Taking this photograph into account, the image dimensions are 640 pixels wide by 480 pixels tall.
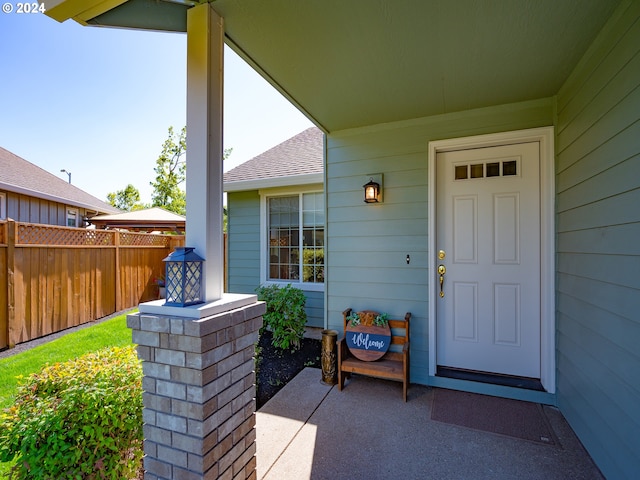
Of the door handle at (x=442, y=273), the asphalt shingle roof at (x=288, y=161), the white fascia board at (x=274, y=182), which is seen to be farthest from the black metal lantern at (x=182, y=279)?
the asphalt shingle roof at (x=288, y=161)

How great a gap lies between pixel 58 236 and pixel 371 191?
4.84 meters

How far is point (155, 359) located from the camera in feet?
4.14

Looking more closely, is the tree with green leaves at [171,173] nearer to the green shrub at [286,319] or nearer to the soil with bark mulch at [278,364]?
the green shrub at [286,319]

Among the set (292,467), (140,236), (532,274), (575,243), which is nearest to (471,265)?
(532,274)

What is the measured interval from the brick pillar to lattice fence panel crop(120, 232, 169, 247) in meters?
5.52

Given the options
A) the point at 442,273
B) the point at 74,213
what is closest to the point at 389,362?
the point at 442,273

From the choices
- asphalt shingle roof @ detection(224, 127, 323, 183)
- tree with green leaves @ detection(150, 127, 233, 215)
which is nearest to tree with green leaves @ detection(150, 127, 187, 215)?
tree with green leaves @ detection(150, 127, 233, 215)

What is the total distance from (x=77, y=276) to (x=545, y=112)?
253 inches

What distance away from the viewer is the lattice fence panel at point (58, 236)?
403 centimetres

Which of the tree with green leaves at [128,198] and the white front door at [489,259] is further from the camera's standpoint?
the tree with green leaves at [128,198]

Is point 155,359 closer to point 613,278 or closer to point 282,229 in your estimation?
point 613,278

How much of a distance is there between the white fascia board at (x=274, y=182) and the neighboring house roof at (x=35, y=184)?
4430 mm

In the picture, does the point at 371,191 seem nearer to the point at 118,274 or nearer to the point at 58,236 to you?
the point at 58,236

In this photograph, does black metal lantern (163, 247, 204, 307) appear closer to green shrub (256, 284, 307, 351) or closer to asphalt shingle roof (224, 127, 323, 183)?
green shrub (256, 284, 307, 351)
